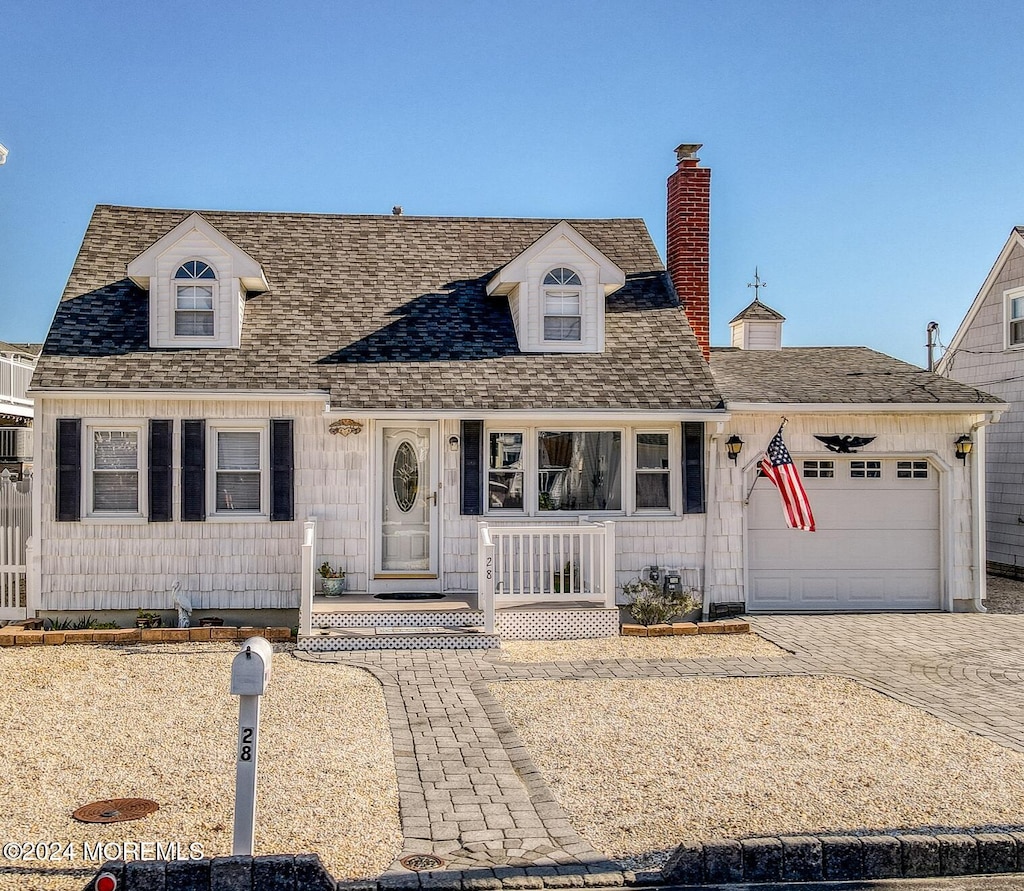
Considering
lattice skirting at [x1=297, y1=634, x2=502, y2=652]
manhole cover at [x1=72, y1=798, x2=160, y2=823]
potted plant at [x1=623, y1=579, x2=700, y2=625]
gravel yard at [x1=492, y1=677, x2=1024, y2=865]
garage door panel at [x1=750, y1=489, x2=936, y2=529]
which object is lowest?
gravel yard at [x1=492, y1=677, x2=1024, y2=865]

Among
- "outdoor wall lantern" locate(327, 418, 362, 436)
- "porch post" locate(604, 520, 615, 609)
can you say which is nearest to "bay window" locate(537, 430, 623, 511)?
"porch post" locate(604, 520, 615, 609)

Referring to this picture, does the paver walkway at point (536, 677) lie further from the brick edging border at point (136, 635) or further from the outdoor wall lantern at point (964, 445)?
the outdoor wall lantern at point (964, 445)

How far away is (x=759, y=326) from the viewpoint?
21.4 metres

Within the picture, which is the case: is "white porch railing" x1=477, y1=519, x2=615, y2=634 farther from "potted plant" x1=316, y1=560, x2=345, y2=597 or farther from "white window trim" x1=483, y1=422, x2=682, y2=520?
"potted plant" x1=316, y1=560, x2=345, y2=597

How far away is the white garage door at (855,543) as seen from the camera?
14367 millimetres

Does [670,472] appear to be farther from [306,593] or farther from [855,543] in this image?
[306,593]

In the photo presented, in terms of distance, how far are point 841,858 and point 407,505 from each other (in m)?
8.89

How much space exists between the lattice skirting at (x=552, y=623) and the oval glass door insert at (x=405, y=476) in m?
2.18

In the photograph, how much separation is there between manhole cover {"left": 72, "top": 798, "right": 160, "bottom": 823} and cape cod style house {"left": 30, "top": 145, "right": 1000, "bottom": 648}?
5162mm

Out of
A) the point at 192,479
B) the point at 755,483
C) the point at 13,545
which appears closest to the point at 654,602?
the point at 755,483

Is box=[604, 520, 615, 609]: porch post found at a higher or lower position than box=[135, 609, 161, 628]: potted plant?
higher

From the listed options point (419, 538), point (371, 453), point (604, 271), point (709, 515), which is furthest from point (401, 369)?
point (709, 515)

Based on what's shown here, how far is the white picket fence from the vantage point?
1293 centimetres

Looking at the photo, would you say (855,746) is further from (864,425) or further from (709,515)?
(864,425)
